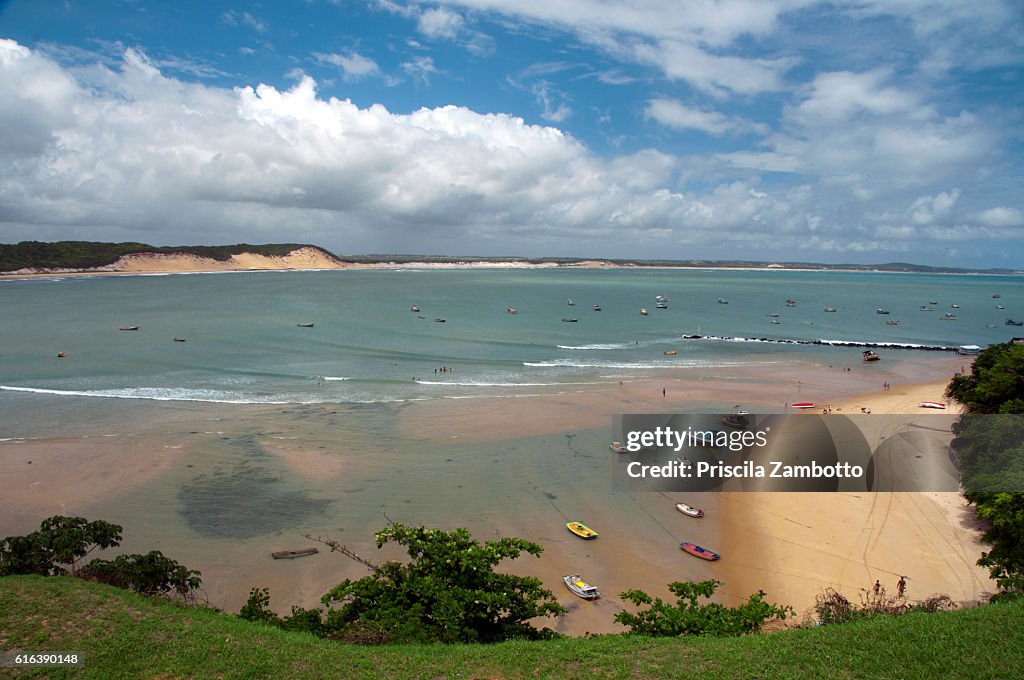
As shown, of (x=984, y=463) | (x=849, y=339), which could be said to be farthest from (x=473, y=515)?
(x=849, y=339)

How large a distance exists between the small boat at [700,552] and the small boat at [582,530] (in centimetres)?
306

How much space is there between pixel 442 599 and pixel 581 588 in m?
6.62

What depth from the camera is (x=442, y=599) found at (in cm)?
1203

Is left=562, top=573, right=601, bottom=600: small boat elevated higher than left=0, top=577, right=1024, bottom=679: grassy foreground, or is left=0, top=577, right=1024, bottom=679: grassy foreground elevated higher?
left=0, top=577, right=1024, bottom=679: grassy foreground

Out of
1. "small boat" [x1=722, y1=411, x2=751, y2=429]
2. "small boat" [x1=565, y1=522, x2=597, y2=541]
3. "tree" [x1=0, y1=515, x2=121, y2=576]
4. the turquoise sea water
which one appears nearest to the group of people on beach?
"small boat" [x1=565, y1=522, x2=597, y2=541]

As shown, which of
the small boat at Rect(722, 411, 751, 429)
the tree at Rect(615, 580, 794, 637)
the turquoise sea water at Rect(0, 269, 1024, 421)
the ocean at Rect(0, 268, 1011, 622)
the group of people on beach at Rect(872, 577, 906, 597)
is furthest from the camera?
the turquoise sea water at Rect(0, 269, 1024, 421)

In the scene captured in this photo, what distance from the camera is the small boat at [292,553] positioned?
63.5 feet

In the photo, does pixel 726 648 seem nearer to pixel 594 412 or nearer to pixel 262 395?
pixel 594 412

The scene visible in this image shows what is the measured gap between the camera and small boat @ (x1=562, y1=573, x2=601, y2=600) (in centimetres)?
1722

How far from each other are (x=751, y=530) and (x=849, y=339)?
5857cm

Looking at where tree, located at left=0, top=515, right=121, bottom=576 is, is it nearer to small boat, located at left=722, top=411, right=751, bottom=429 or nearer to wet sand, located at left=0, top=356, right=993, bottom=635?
wet sand, located at left=0, top=356, right=993, bottom=635

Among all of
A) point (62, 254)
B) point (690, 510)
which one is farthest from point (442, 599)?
point (62, 254)

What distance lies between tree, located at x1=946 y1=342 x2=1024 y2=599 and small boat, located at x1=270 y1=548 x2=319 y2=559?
18209 millimetres

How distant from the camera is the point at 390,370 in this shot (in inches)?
1922
